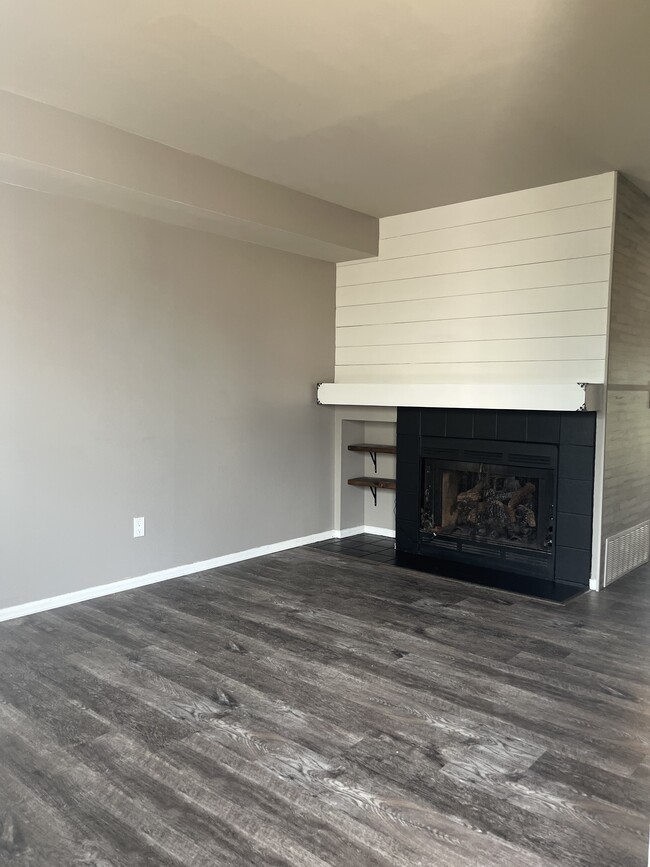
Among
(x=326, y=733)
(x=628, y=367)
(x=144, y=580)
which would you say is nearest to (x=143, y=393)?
(x=144, y=580)

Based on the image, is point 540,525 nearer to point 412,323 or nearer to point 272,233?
point 412,323

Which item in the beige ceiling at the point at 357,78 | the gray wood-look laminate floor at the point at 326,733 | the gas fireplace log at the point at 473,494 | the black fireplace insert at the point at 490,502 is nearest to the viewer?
the gray wood-look laminate floor at the point at 326,733

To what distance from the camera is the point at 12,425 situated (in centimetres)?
335

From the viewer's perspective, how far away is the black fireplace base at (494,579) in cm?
388

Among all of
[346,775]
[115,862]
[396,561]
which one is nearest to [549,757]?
[346,775]

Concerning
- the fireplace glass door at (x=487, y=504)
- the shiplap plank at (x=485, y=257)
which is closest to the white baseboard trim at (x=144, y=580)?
the fireplace glass door at (x=487, y=504)

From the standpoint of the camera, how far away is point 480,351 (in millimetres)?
4379

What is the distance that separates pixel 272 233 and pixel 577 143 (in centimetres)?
178

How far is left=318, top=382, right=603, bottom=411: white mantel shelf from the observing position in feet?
12.3

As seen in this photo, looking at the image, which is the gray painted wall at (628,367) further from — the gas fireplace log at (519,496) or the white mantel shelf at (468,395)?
the gas fireplace log at (519,496)

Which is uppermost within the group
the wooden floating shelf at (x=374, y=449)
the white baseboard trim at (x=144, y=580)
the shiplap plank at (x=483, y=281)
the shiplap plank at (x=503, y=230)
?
the shiplap plank at (x=503, y=230)

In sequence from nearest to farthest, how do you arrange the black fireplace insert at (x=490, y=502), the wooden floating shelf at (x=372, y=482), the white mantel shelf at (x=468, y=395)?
the white mantel shelf at (x=468, y=395) < the black fireplace insert at (x=490, y=502) < the wooden floating shelf at (x=372, y=482)

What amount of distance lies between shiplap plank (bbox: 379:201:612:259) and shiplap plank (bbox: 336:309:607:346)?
1.57ft

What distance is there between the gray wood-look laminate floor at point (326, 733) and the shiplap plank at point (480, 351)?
1.43m
